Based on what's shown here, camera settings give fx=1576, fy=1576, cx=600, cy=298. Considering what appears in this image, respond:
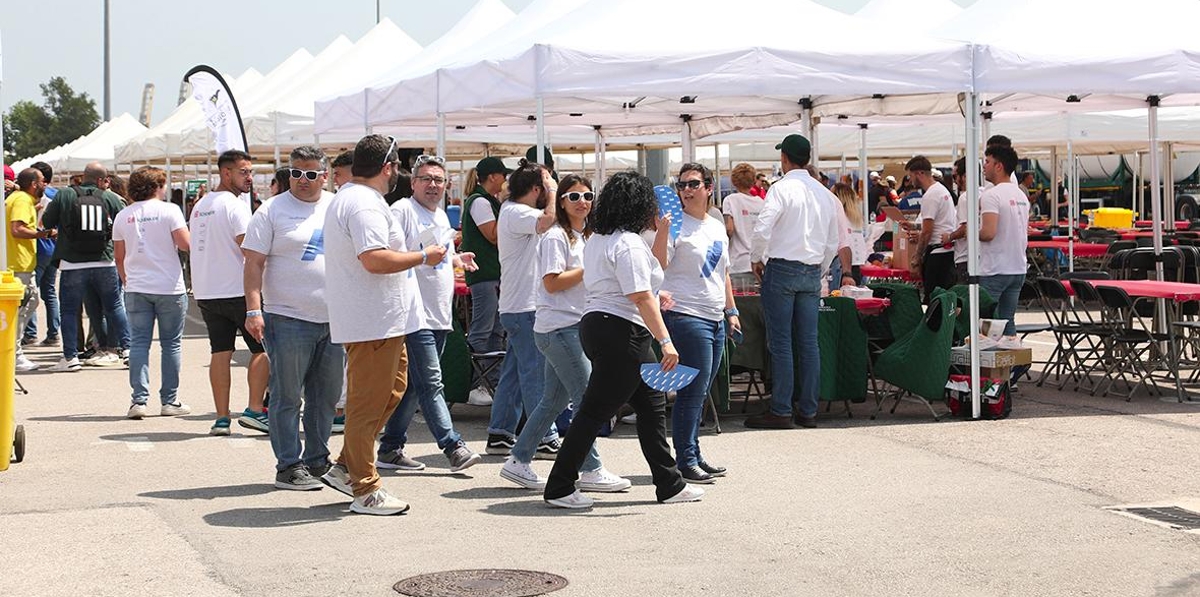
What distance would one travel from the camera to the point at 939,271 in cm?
1361

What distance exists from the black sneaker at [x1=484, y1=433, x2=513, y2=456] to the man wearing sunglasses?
1.86 feet

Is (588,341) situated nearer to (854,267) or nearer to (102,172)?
(854,267)

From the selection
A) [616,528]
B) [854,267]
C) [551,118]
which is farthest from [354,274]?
[551,118]

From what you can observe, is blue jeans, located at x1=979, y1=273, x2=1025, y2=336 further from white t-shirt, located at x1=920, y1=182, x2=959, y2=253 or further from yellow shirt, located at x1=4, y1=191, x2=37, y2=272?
yellow shirt, located at x1=4, y1=191, x2=37, y2=272

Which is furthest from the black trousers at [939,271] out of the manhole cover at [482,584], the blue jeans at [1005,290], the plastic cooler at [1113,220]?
the plastic cooler at [1113,220]

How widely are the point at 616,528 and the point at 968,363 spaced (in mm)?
4460

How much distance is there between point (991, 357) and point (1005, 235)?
4.52ft

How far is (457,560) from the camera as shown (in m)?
6.56

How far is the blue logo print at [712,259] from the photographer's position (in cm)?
832

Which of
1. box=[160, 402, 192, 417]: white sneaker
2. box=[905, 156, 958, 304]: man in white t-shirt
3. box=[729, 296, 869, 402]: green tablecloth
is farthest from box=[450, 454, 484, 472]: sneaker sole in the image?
box=[905, 156, 958, 304]: man in white t-shirt

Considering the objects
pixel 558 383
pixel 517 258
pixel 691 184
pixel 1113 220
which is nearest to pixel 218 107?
pixel 517 258

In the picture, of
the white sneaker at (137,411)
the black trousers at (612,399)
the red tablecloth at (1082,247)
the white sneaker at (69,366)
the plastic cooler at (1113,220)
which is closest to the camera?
the black trousers at (612,399)

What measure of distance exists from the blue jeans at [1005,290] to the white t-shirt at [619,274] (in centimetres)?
510

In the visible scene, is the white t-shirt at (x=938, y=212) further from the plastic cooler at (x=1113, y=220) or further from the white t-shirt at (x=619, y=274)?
the plastic cooler at (x=1113, y=220)
